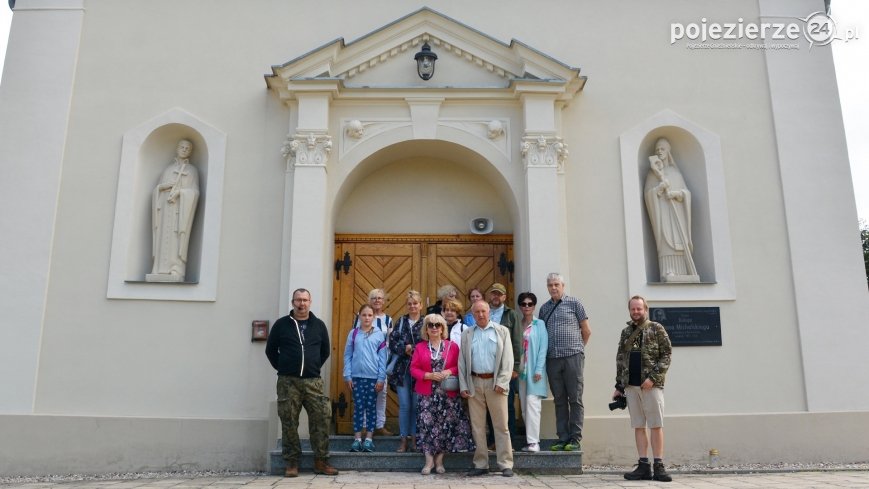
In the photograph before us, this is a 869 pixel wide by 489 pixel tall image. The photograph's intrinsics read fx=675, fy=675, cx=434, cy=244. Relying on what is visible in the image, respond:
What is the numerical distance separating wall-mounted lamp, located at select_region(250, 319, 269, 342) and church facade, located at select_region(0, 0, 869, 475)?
0.08m

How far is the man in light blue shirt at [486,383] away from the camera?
6375 millimetres

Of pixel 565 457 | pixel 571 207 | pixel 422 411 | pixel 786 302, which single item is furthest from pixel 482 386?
pixel 786 302

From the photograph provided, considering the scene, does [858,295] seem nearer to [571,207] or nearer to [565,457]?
[571,207]

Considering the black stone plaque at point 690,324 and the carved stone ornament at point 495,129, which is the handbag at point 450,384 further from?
the carved stone ornament at point 495,129

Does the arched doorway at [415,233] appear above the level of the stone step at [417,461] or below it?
above

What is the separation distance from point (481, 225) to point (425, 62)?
2.25 m

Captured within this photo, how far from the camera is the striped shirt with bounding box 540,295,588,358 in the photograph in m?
7.09

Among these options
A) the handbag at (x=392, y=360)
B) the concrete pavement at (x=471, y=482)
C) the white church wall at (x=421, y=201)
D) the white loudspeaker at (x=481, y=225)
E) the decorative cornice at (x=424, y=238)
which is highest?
the white church wall at (x=421, y=201)

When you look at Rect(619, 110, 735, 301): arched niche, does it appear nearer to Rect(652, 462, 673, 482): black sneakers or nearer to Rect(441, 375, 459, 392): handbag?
Rect(652, 462, 673, 482): black sneakers

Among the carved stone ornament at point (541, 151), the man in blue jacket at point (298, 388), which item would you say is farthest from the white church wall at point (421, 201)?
the man in blue jacket at point (298, 388)

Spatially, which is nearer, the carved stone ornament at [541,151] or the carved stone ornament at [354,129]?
the carved stone ornament at [541,151]

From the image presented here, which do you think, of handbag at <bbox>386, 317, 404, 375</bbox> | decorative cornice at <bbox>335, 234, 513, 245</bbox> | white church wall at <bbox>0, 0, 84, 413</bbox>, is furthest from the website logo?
white church wall at <bbox>0, 0, 84, 413</bbox>

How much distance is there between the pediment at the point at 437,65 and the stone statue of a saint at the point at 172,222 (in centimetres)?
166

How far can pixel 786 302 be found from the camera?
8172 millimetres
